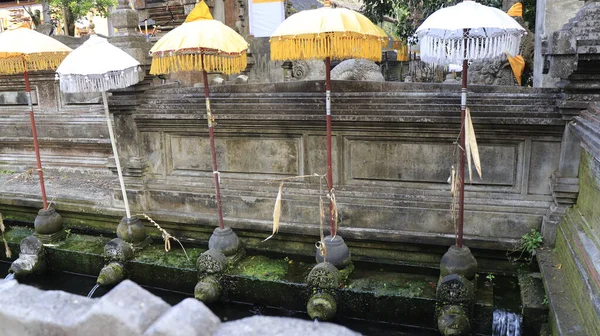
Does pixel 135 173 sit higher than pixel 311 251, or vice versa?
pixel 135 173

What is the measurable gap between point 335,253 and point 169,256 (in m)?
2.21

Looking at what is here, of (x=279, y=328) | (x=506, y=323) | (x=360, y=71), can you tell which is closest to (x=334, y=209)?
(x=506, y=323)

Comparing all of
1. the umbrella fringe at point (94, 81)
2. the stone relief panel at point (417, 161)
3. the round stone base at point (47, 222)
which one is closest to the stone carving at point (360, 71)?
the stone relief panel at point (417, 161)

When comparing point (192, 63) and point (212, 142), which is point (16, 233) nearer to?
point (212, 142)

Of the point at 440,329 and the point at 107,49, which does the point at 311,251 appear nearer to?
the point at 440,329

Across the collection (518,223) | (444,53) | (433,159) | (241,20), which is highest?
(241,20)

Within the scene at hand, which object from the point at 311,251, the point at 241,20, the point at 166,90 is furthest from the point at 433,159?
the point at 241,20

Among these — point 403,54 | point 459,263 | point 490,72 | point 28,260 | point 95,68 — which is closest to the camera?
point 459,263

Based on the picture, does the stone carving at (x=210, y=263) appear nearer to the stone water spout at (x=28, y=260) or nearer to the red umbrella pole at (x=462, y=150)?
the stone water spout at (x=28, y=260)

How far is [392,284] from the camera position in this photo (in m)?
5.10

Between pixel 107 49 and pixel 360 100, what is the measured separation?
2961 millimetres

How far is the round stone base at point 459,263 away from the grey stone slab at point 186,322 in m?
3.56

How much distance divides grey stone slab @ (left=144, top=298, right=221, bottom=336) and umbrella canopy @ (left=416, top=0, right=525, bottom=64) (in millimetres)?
3278

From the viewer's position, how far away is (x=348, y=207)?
19.3ft
